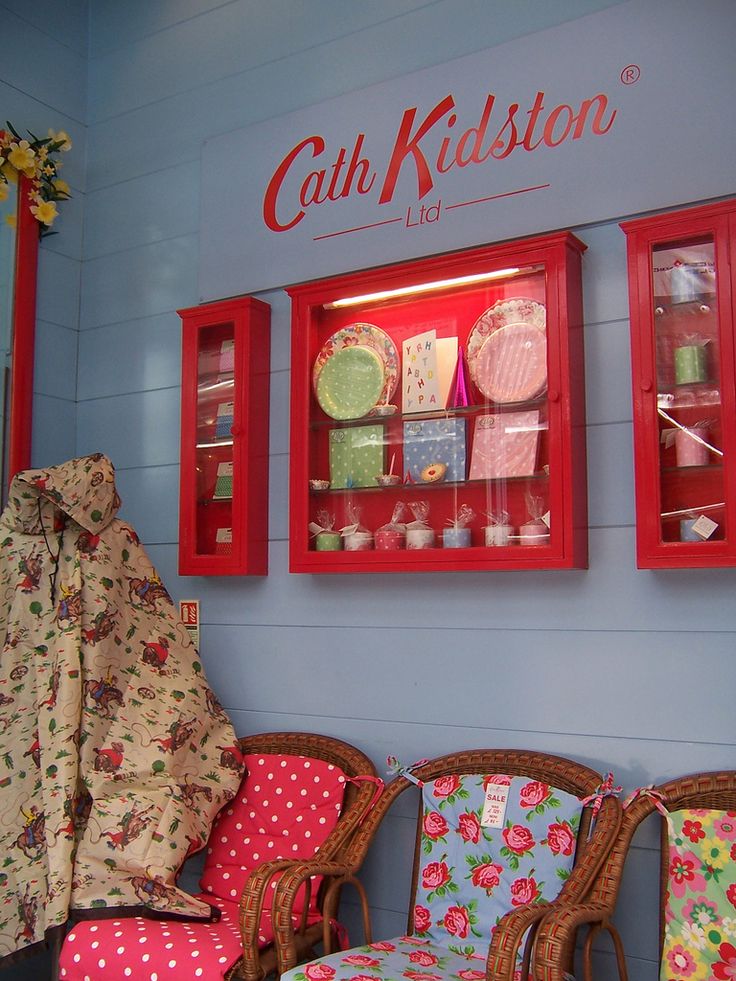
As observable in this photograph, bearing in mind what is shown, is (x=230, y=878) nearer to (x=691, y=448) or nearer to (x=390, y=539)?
(x=390, y=539)

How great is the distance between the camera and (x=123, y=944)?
8.29 ft

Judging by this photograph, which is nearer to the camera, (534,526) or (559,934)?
(559,934)

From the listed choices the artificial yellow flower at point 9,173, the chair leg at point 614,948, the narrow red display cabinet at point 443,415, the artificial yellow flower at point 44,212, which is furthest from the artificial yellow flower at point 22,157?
the chair leg at point 614,948

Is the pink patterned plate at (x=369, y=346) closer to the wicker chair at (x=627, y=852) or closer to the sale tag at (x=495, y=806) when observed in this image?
the sale tag at (x=495, y=806)

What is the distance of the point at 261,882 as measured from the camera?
95.3 inches

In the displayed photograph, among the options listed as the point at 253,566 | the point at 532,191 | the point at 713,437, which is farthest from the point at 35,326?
the point at 713,437

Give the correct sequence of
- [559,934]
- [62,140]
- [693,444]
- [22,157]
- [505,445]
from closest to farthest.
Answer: [559,934] → [693,444] → [505,445] → [22,157] → [62,140]

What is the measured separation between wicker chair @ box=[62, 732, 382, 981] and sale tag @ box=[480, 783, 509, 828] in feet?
1.15

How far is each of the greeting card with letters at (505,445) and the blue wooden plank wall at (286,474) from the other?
17 cm

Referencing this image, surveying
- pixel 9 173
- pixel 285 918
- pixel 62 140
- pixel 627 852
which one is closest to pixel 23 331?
pixel 9 173

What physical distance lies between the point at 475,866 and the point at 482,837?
0.08 m

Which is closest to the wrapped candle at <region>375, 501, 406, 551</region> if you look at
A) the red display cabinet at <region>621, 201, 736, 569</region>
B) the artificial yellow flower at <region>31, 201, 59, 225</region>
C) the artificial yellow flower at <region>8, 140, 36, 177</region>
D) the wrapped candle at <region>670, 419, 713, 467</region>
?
the red display cabinet at <region>621, 201, 736, 569</region>

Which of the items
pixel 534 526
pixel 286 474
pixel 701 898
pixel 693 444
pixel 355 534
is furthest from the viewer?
pixel 286 474

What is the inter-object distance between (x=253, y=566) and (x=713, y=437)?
1.57 m
